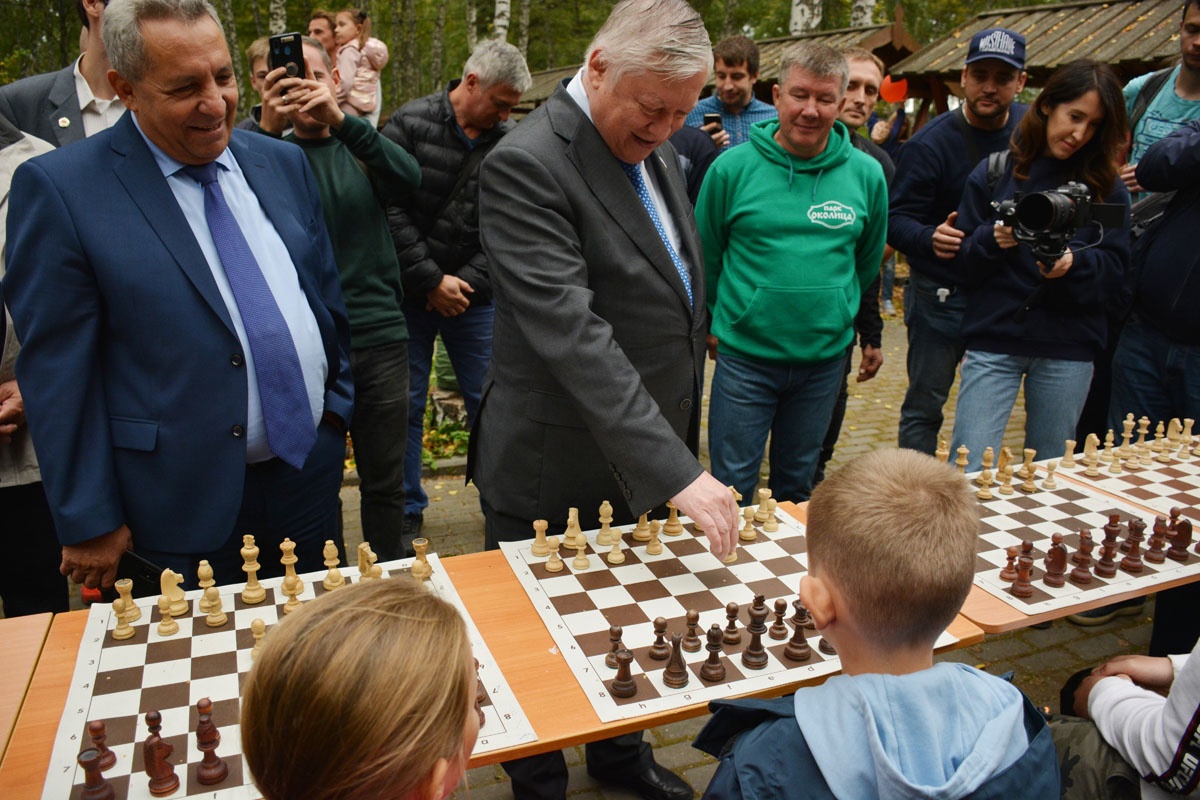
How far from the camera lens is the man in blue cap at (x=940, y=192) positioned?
404 centimetres

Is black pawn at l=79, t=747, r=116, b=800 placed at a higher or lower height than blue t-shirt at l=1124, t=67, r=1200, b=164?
lower

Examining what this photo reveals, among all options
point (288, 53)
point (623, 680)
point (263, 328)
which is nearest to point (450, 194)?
point (288, 53)

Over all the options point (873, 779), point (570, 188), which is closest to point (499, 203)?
point (570, 188)

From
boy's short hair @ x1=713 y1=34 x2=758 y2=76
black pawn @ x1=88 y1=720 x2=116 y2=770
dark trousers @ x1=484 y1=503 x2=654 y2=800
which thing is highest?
boy's short hair @ x1=713 y1=34 x2=758 y2=76

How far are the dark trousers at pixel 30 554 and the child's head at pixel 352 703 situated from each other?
2097 mm

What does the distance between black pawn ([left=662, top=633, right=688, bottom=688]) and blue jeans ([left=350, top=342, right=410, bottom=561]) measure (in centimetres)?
218

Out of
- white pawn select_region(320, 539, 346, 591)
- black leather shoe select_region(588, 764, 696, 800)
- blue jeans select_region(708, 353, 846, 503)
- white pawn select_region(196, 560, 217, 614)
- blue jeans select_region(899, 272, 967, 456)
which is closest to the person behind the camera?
white pawn select_region(196, 560, 217, 614)

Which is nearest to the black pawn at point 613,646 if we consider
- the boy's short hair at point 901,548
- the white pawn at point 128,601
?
the boy's short hair at point 901,548

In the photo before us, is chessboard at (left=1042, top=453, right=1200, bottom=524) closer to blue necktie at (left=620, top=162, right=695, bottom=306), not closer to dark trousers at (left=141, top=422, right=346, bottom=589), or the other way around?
blue necktie at (left=620, top=162, right=695, bottom=306)

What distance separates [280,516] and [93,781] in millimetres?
1044

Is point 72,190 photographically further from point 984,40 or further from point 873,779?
point 984,40

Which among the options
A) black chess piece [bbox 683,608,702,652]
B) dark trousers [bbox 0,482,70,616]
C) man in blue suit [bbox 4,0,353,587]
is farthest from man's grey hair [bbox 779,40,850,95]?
dark trousers [bbox 0,482,70,616]

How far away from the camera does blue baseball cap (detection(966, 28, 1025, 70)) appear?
4004 mm

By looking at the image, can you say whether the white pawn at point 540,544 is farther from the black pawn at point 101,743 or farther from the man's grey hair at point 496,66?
the man's grey hair at point 496,66
